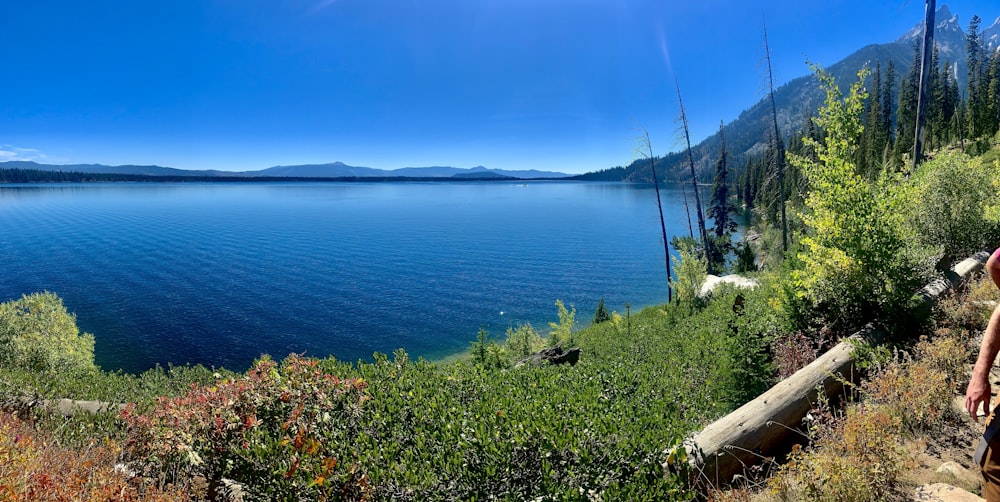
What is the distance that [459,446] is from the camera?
16.0ft

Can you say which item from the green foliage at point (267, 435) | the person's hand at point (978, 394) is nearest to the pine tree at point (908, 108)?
the person's hand at point (978, 394)

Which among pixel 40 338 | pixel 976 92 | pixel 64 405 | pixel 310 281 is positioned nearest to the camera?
pixel 64 405

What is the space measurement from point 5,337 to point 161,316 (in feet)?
57.8

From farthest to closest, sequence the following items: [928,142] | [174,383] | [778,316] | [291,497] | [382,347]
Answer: [928,142]
[382,347]
[174,383]
[778,316]
[291,497]

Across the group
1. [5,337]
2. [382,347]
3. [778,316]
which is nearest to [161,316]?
[5,337]

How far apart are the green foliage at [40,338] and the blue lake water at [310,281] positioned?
609 centimetres

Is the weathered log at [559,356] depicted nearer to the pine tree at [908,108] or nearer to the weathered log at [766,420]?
the weathered log at [766,420]

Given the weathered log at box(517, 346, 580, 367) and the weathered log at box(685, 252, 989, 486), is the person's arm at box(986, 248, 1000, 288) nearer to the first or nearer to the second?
the weathered log at box(685, 252, 989, 486)

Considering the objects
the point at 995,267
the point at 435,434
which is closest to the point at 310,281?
the point at 435,434

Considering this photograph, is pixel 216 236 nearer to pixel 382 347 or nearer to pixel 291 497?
pixel 382 347

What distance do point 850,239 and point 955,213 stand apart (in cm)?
691

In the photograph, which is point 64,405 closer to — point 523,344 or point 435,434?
point 435,434

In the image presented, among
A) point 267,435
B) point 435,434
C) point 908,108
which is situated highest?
point 908,108

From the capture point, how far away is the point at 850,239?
26.0 ft
